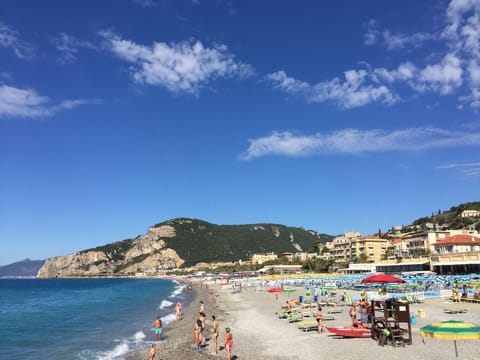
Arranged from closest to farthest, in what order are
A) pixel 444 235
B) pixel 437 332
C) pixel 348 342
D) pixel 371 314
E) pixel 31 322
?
pixel 437 332 < pixel 348 342 < pixel 371 314 < pixel 31 322 < pixel 444 235

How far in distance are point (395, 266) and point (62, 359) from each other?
195ft

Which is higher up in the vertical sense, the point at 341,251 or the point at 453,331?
the point at 453,331

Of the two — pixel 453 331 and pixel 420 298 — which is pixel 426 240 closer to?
pixel 420 298

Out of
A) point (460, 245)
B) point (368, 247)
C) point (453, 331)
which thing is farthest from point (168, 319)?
point (368, 247)

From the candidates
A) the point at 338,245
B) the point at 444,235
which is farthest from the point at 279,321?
the point at 338,245

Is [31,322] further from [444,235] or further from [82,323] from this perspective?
[444,235]

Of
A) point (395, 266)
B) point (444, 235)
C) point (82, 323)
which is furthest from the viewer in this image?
point (444, 235)

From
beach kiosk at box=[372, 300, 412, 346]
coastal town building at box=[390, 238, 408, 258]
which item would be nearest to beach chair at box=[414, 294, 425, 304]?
beach kiosk at box=[372, 300, 412, 346]

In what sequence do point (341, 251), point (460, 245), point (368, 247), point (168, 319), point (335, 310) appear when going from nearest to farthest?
point (335, 310), point (168, 319), point (460, 245), point (368, 247), point (341, 251)

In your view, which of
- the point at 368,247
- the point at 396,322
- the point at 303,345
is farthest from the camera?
the point at 368,247

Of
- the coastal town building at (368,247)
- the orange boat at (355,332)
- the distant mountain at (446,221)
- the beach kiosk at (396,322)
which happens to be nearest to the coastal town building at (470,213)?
the distant mountain at (446,221)

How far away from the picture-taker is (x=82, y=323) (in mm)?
31125

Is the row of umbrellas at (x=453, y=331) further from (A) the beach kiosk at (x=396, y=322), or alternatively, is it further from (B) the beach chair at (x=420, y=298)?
(B) the beach chair at (x=420, y=298)

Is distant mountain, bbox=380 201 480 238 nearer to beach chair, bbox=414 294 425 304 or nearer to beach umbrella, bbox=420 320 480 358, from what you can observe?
beach chair, bbox=414 294 425 304
